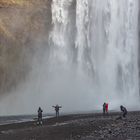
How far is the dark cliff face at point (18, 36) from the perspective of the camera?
57.5m

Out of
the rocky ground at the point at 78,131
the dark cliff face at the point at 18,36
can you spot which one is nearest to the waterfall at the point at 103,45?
the dark cliff face at the point at 18,36

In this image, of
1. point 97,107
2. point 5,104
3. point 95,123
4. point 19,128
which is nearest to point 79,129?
point 95,123

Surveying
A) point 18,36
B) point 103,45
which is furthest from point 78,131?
point 103,45

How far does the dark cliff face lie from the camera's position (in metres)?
57.5

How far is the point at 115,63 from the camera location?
204 ft

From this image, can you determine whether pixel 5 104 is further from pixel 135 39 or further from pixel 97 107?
pixel 135 39

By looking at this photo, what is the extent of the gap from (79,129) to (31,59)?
113ft

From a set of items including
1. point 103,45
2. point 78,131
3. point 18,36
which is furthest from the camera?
point 103,45

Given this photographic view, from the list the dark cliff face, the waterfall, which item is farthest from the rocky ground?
the waterfall

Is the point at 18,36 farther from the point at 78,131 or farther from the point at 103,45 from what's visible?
the point at 78,131

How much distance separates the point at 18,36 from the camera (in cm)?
5862

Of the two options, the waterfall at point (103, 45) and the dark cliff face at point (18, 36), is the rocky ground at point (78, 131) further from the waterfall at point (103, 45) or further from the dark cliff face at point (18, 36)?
the waterfall at point (103, 45)

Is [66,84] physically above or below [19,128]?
above

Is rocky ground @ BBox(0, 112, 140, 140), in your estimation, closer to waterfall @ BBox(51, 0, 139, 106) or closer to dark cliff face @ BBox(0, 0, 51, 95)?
dark cliff face @ BBox(0, 0, 51, 95)
